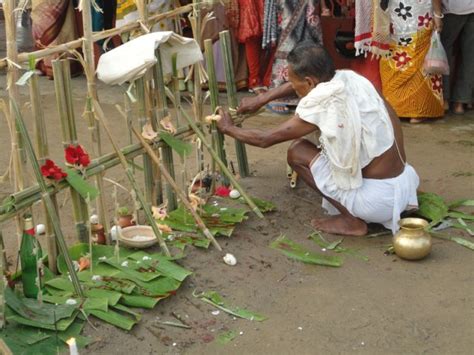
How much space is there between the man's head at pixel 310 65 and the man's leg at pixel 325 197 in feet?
1.34

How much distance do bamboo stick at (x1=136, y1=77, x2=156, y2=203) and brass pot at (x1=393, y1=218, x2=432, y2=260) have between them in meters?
1.36

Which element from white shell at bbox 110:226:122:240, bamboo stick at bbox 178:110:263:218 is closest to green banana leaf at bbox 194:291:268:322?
white shell at bbox 110:226:122:240

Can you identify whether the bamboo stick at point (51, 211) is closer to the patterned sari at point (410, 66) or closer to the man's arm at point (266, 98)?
the man's arm at point (266, 98)

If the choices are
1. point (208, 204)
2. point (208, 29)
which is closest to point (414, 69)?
point (208, 29)

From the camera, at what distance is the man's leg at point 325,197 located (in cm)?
438

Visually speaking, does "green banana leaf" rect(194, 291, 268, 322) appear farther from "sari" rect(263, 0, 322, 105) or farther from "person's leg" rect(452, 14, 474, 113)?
"person's leg" rect(452, 14, 474, 113)

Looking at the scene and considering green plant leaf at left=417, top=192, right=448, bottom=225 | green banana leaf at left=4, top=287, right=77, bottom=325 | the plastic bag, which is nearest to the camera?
green banana leaf at left=4, top=287, right=77, bottom=325

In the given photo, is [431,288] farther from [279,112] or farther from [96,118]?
[279,112]

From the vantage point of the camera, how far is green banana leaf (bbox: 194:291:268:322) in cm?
351

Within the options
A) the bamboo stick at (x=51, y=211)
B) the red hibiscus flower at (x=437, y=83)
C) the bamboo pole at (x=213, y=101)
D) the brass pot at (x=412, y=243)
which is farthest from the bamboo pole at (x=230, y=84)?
the red hibiscus flower at (x=437, y=83)

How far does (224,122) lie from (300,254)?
0.89 m

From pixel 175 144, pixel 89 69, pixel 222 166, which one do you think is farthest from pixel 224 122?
pixel 89 69

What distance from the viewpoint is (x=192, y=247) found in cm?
397

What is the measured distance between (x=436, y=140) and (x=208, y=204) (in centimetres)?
247
